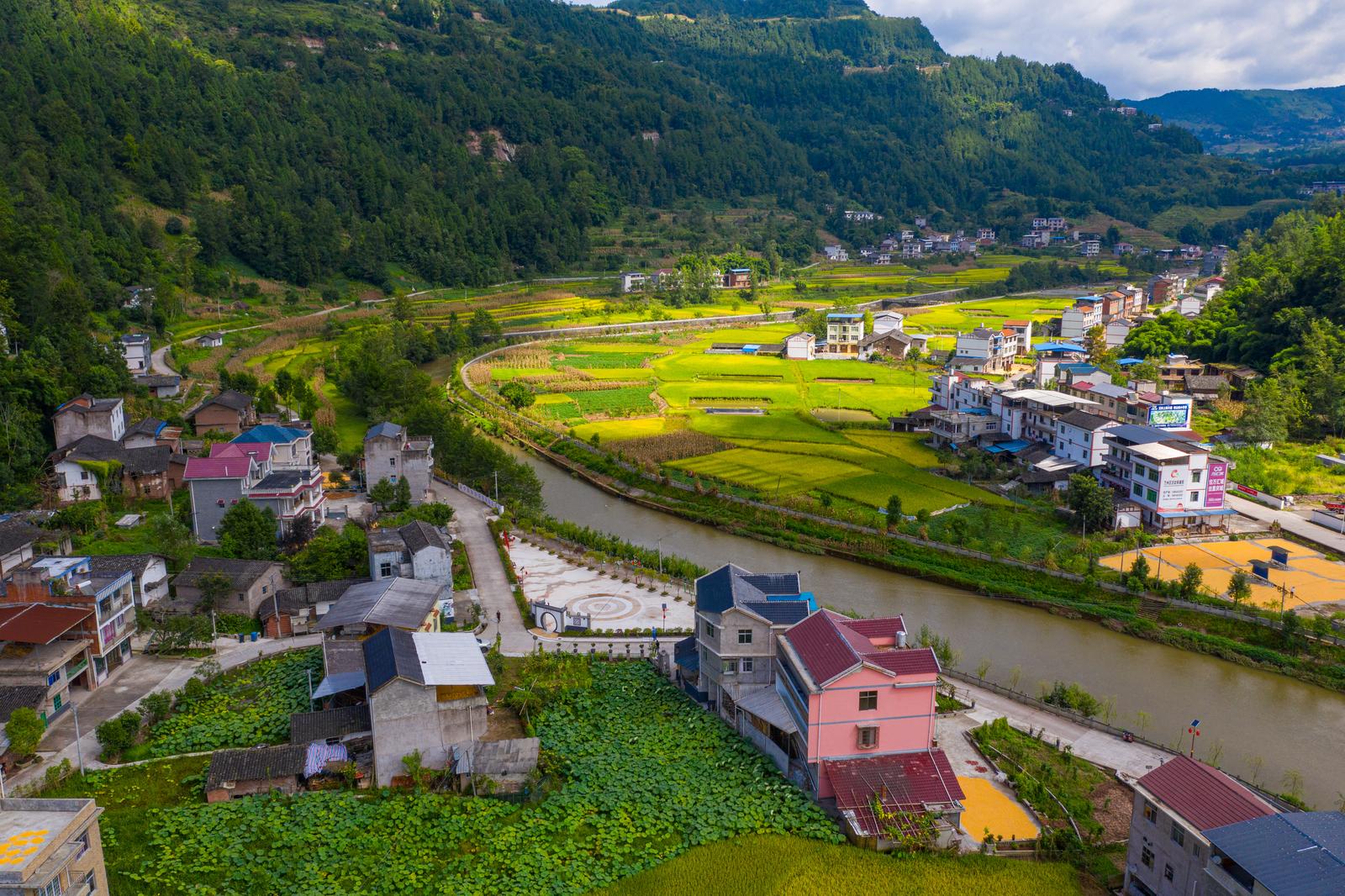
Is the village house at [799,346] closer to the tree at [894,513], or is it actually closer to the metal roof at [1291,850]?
the tree at [894,513]

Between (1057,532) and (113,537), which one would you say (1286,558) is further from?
(113,537)

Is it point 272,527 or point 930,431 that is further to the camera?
point 930,431

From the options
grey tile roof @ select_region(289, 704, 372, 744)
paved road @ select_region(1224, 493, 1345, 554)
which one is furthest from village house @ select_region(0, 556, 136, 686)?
paved road @ select_region(1224, 493, 1345, 554)

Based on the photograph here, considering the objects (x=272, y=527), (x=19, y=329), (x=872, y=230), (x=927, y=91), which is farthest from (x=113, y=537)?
(x=927, y=91)

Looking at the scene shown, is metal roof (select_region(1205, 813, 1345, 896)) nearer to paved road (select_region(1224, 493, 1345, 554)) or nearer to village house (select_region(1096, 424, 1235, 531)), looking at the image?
village house (select_region(1096, 424, 1235, 531))

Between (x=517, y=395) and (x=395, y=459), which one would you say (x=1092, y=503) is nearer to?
(x=395, y=459)

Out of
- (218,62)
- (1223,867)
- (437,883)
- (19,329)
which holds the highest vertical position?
(218,62)

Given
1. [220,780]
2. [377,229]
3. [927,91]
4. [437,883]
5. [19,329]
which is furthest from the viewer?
[927,91]
